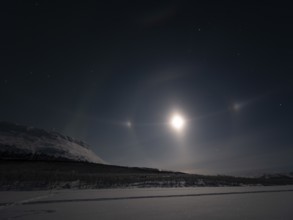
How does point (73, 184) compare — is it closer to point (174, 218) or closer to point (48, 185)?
point (48, 185)

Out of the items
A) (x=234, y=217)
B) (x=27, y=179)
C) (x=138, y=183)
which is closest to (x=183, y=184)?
(x=138, y=183)

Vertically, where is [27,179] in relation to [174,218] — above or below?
above

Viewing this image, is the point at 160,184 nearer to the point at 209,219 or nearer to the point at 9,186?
the point at 9,186

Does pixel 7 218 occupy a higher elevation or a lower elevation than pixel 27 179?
lower

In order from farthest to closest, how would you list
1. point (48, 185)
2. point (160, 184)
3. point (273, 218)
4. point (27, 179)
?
1. point (160, 184)
2. point (27, 179)
3. point (48, 185)
4. point (273, 218)

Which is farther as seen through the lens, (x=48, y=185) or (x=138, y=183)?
(x=138, y=183)

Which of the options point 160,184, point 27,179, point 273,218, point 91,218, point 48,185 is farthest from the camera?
point 160,184

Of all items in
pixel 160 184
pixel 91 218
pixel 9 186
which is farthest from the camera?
pixel 160 184

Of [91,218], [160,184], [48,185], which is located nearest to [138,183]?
[160,184]

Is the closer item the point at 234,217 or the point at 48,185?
the point at 234,217
